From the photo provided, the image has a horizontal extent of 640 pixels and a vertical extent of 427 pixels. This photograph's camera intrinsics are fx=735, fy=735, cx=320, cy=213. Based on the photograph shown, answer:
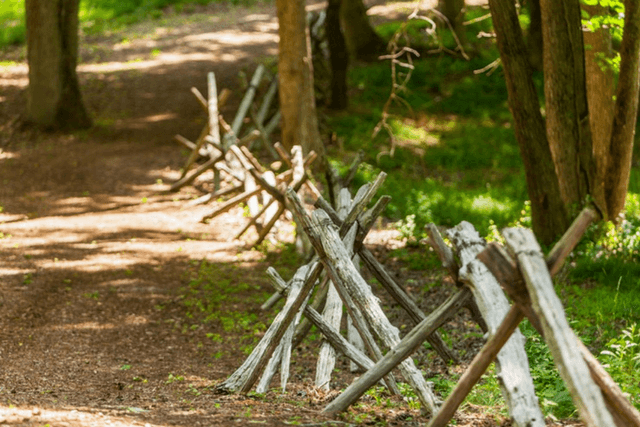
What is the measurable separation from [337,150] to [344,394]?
9430mm

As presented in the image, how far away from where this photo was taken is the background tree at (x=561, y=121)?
797 cm

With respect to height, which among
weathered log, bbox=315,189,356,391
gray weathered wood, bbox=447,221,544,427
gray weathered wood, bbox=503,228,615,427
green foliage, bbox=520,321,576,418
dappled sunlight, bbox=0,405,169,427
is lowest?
weathered log, bbox=315,189,356,391

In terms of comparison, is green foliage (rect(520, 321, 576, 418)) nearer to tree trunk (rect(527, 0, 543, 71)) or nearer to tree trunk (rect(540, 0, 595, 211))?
tree trunk (rect(540, 0, 595, 211))

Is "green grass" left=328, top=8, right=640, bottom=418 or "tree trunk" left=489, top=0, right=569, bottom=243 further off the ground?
"tree trunk" left=489, top=0, right=569, bottom=243

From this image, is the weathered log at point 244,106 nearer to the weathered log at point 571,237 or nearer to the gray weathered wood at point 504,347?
the gray weathered wood at point 504,347

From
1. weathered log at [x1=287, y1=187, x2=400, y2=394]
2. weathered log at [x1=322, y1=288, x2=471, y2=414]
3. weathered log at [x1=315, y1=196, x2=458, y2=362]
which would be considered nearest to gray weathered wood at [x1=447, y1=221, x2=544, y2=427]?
weathered log at [x1=322, y1=288, x2=471, y2=414]

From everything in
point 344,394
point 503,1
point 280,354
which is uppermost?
point 503,1

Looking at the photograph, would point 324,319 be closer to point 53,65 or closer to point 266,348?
point 266,348

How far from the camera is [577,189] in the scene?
8.58 metres

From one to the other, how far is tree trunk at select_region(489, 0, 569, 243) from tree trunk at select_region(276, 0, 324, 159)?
4.49 metres

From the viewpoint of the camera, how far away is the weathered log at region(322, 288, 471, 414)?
4219mm

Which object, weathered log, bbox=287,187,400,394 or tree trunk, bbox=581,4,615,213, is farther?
tree trunk, bbox=581,4,615,213

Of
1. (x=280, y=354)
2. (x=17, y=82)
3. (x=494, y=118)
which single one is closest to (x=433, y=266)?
(x=280, y=354)

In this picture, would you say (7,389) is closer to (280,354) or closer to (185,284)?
(280,354)
